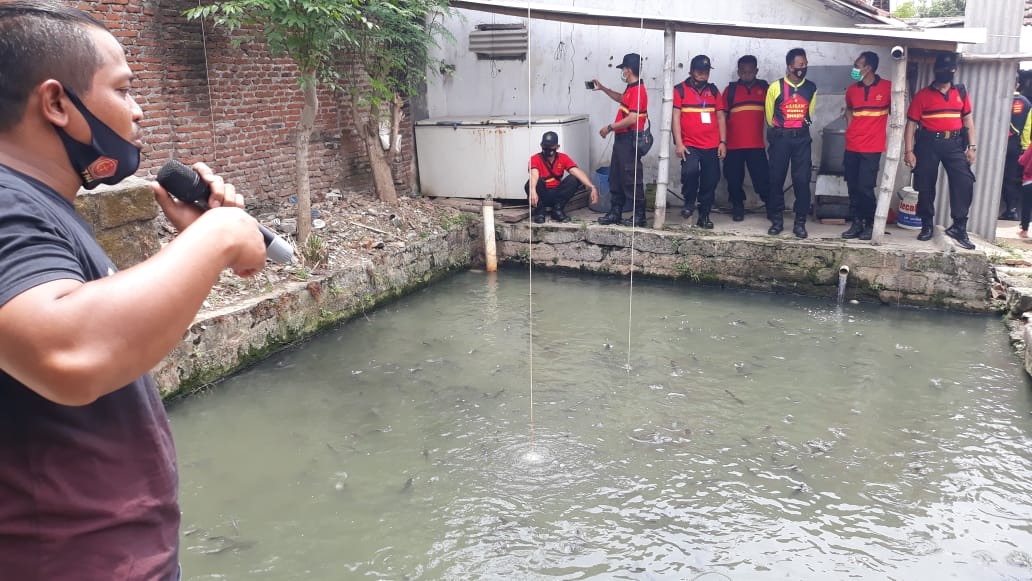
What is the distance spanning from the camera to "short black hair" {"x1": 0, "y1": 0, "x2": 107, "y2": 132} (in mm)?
1275

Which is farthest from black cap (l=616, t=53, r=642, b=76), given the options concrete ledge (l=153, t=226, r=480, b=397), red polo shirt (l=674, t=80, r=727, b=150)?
concrete ledge (l=153, t=226, r=480, b=397)

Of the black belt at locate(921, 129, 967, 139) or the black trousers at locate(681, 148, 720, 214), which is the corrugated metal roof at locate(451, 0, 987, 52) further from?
the black trousers at locate(681, 148, 720, 214)

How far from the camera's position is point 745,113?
9.32m

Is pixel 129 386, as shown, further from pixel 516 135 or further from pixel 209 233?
pixel 516 135

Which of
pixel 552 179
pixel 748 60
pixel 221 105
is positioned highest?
pixel 748 60

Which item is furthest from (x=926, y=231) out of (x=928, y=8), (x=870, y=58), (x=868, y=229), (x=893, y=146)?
(x=928, y=8)

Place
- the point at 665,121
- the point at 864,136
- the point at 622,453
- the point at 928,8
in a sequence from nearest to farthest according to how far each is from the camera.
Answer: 1. the point at 622,453
2. the point at 864,136
3. the point at 665,121
4. the point at 928,8

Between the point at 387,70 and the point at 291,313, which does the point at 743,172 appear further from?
the point at 291,313

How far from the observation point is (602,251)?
956 cm

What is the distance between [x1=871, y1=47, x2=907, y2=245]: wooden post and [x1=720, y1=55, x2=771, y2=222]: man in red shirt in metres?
1.51

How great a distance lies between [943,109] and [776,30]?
204 cm

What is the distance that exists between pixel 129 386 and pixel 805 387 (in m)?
5.65

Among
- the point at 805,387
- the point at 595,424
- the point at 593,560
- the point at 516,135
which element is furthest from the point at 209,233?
the point at 516,135

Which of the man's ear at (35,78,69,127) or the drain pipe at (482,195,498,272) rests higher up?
the man's ear at (35,78,69,127)
